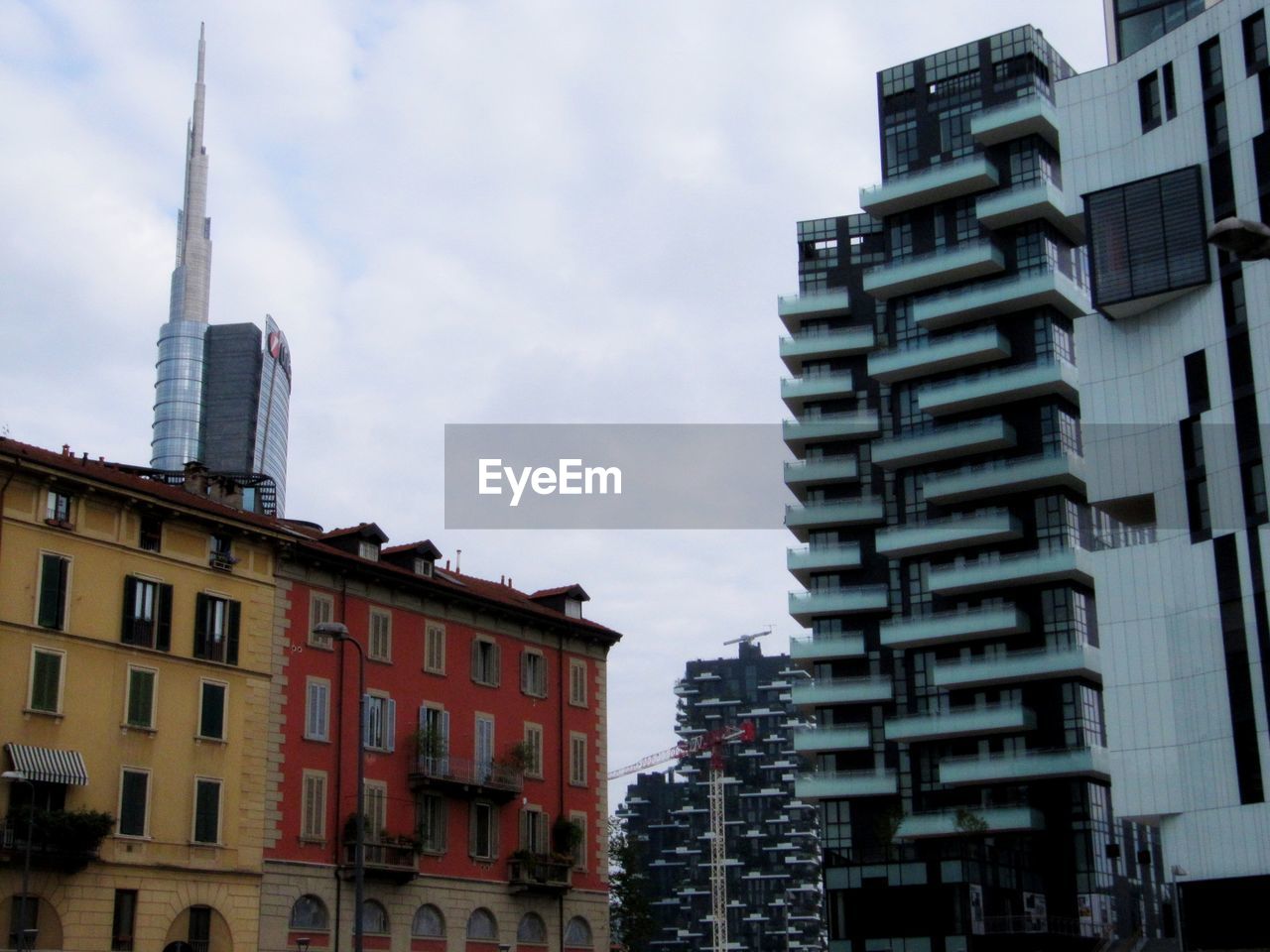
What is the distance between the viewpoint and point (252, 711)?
187ft

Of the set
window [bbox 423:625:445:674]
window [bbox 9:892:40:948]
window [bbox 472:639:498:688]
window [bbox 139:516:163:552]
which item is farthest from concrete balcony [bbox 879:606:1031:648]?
window [bbox 9:892:40:948]

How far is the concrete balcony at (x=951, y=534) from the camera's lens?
90312 millimetres

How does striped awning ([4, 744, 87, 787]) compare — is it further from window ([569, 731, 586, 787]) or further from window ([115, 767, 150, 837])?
window ([569, 731, 586, 787])

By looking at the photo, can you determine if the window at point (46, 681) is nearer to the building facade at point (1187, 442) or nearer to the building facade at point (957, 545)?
the building facade at point (1187, 442)

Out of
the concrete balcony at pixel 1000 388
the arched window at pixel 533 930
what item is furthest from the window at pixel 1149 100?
the arched window at pixel 533 930

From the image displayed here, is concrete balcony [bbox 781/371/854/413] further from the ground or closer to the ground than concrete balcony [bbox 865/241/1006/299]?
closer to the ground

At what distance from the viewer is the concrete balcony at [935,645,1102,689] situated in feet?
284

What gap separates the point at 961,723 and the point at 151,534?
49312 millimetres

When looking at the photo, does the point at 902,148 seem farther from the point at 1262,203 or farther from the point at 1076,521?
the point at 1262,203

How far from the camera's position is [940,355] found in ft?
310

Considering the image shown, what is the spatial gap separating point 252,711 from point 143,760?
16.1 feet

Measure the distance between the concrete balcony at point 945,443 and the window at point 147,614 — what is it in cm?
5085

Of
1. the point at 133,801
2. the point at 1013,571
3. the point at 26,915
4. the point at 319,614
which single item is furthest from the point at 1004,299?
the point at 26,915

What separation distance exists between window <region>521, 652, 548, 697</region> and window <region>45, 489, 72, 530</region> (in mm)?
21964
